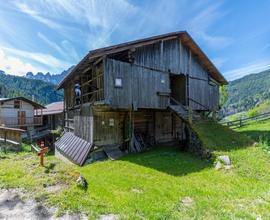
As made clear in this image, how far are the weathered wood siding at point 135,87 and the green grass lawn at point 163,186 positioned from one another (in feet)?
12.2

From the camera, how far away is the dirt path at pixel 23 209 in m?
5.60

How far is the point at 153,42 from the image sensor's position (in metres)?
14.3

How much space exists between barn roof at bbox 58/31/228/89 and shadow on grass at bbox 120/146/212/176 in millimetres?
6361

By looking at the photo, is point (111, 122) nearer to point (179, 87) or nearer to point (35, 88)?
point (179, 87)

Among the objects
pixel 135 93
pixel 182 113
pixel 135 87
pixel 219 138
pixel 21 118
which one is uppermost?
pixel 135 87

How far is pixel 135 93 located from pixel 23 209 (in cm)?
924

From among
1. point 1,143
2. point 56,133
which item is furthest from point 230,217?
point 56,133

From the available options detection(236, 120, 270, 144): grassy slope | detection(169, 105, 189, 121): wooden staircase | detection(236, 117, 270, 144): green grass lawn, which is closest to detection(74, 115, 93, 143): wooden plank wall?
detection(169, 105, 189, 121): wooden staircase

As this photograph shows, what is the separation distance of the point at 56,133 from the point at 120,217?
23.2 metres

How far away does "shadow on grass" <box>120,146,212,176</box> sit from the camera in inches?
398

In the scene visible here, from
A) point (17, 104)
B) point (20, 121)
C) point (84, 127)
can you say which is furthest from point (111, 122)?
point (17, 104)

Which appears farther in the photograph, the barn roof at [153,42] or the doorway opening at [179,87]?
the doorway opening at [179,87]

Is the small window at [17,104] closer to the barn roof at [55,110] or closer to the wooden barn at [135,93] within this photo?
the barn roof at [55,110]

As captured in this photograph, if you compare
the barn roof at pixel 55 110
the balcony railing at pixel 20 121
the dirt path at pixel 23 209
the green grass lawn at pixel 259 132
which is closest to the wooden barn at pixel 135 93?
the green grass lawn at pixel 259 132
